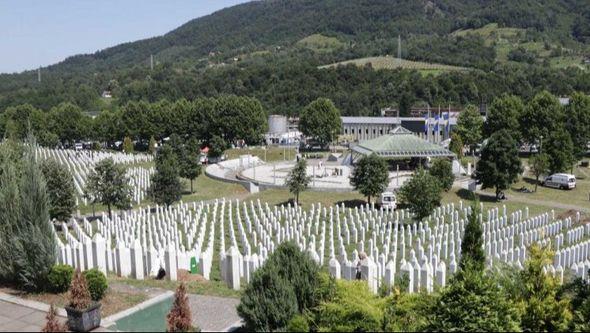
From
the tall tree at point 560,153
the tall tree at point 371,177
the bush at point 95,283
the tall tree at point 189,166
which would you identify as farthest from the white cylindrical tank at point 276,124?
the bush at point 95,283

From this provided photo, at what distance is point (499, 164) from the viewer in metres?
41.1

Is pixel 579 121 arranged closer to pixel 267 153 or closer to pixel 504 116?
pixel 504 116

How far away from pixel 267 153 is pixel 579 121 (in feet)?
118

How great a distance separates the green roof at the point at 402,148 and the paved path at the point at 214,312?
4112cm

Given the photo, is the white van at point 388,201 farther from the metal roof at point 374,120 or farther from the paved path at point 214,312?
the metal roof at point 374,120

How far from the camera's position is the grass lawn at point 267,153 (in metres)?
71.2

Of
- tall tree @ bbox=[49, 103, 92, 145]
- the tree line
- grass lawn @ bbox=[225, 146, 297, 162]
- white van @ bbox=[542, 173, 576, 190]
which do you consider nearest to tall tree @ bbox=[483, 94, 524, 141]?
white van @ bbox=[542, 173, 576, 190]

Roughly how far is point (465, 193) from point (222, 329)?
34074 millimetres

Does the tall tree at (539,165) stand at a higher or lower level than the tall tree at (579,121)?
lower

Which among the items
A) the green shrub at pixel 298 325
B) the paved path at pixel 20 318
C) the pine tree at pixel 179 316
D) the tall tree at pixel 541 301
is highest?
the pine tree at pixel 179 316

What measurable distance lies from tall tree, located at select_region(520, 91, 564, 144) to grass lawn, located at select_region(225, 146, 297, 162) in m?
26.9

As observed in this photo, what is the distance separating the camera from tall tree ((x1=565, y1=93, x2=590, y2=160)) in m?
58.5

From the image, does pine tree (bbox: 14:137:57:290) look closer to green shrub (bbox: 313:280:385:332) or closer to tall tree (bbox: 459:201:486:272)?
green shrub (bbox: 313:280:385:332)

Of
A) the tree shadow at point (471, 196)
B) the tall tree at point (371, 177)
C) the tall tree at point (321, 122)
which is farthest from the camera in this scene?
the tall tree at point (321, 122)
